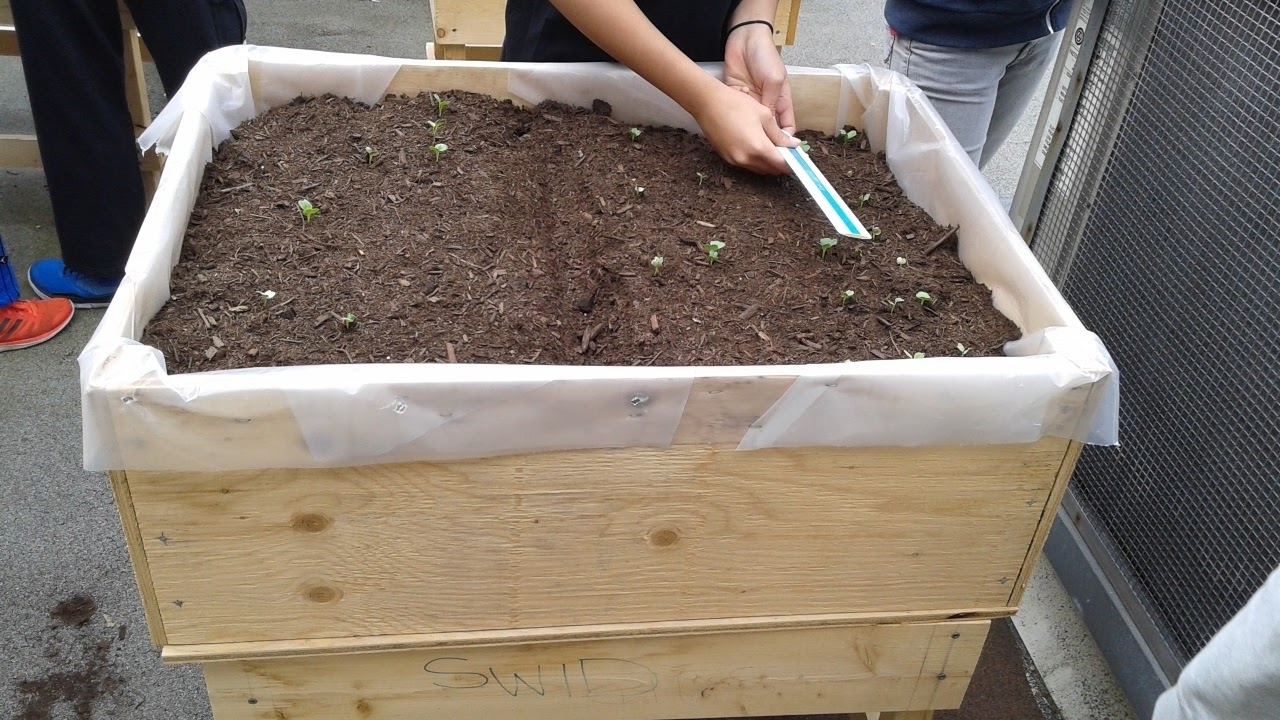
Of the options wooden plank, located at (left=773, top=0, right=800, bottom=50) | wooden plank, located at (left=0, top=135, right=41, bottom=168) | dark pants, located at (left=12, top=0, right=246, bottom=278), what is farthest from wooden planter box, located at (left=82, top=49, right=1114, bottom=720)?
wooden plank, located at (left=0, top=135, right=41, bottom=168)

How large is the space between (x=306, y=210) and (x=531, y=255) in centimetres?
37

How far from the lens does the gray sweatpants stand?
1969 mm

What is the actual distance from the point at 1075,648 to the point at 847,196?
3.82 feet

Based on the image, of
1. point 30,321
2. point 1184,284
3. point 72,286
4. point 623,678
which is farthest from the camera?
point 72,286

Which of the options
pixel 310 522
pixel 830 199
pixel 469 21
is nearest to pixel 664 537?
pixel 310 522

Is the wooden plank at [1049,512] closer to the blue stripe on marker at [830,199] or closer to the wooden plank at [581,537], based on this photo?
the wooden plank at [581,537]

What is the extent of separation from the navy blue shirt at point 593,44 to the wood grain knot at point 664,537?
3.64 ft

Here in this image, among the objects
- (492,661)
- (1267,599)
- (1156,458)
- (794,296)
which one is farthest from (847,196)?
(1267,599)

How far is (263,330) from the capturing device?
1.28 metres

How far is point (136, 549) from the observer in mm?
1146

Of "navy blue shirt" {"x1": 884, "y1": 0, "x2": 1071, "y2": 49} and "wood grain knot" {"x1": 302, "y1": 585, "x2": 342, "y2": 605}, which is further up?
"navy blue shirt" {"x1": 884, "y1": 0, "x2": 1071, "y2": 49}

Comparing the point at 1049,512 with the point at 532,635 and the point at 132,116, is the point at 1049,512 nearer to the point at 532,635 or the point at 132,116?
the point at 532,635

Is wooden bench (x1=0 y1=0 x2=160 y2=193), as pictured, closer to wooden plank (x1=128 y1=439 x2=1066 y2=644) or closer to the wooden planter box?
the wooden planter box

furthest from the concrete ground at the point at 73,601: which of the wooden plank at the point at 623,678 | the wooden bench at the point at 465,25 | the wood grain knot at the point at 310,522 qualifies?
the wooden bench at the point at 465,25
